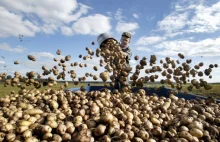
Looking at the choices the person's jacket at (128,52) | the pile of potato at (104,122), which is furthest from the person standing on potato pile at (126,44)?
the pile of potato at (104,122)

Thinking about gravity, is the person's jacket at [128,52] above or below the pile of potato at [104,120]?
above

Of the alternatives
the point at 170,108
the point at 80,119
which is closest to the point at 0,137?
the point at 80,119

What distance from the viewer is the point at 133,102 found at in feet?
21.0

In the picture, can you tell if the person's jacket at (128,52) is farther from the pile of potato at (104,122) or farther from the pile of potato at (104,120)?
the pile of potato at (104,122)

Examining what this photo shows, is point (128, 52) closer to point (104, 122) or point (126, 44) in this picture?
point (126, 44)

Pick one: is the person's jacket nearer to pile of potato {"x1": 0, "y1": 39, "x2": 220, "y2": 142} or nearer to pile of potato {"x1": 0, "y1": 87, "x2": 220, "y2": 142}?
pile of potato {"x1": 0, "y1": 39, "x2": 220, "y2": 142}

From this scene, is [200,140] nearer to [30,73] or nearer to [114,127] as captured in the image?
[114,127]

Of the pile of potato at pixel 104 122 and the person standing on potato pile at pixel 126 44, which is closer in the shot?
the pile of potato at pixel 104 122

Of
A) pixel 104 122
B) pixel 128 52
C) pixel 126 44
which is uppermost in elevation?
pixel 126 44

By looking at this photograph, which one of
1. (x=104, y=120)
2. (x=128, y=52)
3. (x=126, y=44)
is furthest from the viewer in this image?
(x=126, y=44)

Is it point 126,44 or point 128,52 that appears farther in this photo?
point 126,44

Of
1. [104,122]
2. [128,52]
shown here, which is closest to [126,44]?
[128,52]

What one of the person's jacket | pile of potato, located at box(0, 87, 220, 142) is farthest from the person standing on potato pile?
pile of potato, located at box(0, 87, 220, 142)

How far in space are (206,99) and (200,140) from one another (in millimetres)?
2821
